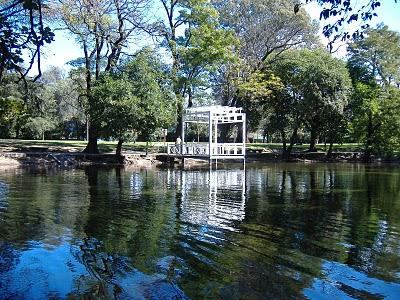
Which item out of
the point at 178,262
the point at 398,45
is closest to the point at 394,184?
the point at 178,262

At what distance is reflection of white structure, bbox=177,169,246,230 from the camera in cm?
1050

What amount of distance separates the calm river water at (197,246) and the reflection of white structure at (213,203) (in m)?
0.04

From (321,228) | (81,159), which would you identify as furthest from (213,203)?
(81,159)

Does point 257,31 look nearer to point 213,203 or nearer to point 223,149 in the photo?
point 223,149

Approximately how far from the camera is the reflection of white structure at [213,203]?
10.5 m

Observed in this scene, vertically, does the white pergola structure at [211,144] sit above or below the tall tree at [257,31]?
below

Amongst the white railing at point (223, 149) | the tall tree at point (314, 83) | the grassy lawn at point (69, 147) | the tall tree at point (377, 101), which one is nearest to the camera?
the white railing at point (223, 149)

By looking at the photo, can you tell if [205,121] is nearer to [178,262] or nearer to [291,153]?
[291,153]

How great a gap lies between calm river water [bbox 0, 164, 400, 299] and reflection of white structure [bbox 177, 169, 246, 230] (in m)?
0.04

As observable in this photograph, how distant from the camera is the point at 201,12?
1414 inches

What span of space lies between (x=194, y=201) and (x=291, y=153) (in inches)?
1274

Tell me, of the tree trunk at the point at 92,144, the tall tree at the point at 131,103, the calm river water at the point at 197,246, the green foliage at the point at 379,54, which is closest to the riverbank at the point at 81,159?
the tree trunk at the point at 92,144

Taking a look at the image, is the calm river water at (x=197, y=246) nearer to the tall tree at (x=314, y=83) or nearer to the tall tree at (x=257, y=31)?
the tall tree at (x=314, y=83)

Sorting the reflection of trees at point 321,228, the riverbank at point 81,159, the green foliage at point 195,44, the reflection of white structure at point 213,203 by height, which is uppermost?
the green foliage at point 195,44
